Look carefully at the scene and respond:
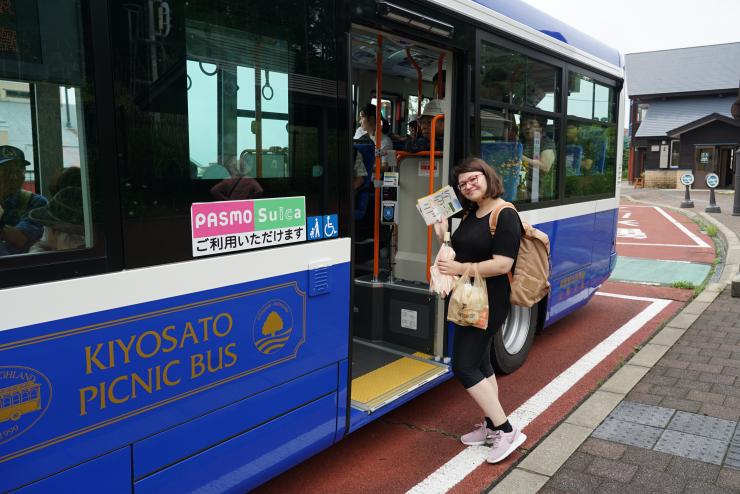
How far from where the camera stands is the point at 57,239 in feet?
6.72

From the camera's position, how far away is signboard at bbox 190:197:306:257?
96.8 inches

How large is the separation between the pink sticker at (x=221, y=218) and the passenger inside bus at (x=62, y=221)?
1.44 feet

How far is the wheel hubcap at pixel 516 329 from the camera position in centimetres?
521

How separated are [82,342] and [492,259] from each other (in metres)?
2.15

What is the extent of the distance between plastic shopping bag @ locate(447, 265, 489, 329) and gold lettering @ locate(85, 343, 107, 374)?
6.37ft

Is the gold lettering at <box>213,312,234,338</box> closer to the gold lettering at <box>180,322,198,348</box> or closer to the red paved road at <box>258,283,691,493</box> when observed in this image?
the gold lettering at <box>180,322,198,348</box>

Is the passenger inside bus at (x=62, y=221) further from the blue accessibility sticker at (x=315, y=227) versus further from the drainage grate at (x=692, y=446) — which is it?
the drainage grate at (x=692, y=446)

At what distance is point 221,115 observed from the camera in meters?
2.53

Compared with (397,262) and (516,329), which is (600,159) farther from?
(397,262)

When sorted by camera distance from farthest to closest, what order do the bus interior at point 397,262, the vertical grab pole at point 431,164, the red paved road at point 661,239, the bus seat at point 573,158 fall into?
1. the red paved road at point 661,239
2. the bus seat at point 573,158
3. the vertical grab pole at point 431,164
4. the bus interior at point 397,262

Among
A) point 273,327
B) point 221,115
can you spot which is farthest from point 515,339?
point 221,115

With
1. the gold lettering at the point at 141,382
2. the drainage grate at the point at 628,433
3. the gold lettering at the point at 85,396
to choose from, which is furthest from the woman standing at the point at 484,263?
the gold lettering at the point at 85,396

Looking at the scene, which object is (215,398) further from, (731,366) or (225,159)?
(731,366)

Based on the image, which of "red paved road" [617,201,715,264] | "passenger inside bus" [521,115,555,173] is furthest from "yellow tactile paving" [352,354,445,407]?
"red paved road" [617,201,715,264]
